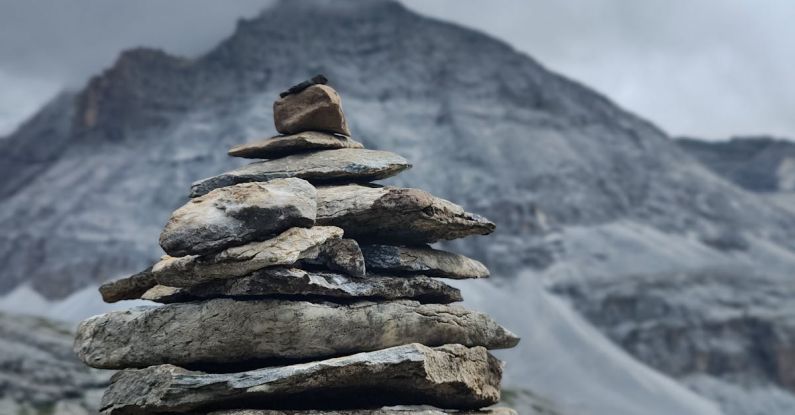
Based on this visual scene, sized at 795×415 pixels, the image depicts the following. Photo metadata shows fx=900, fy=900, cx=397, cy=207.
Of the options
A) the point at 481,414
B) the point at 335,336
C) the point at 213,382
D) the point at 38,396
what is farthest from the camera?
A: the point at 38,396

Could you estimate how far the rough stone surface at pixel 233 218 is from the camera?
16766 millimetres

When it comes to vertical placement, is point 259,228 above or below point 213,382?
above

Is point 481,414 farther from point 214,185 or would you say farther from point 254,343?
point 214,185

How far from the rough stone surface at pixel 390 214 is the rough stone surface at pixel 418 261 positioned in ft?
1.28

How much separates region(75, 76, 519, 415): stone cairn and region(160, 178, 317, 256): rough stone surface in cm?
3

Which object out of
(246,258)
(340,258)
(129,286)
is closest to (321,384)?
(340,258)

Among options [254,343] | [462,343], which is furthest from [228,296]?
[462,343]

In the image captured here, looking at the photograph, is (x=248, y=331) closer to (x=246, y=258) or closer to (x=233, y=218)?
(x=246, y=258)

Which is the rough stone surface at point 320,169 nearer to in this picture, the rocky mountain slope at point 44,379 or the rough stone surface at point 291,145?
the rough stone surface at point 291,145

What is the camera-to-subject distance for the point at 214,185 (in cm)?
2023

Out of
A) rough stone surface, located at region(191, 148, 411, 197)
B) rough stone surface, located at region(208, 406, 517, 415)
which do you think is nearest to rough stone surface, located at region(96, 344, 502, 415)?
rough stone surface, located at region(208, 406, 517, 415)

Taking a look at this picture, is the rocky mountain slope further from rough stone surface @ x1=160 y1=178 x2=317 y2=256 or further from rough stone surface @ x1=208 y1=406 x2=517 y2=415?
rough stone surface @ x1=160 y1=178 x2=317 y2=256

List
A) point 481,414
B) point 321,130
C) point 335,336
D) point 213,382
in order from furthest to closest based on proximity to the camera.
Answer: point 321,130 → point 481,414 → point 335,336 → point 213,382

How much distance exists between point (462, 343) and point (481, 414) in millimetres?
1571
